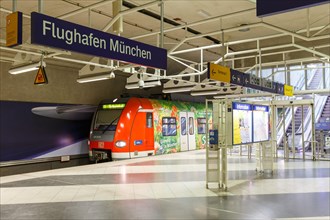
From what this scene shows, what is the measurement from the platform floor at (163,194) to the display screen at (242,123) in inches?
37.8

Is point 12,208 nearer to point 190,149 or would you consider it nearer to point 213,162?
point 213,162

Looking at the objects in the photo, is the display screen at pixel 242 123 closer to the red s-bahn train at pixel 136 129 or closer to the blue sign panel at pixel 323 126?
the red s-bahn train at pixel 136 129

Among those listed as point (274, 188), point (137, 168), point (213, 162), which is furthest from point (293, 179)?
point (137, 168)

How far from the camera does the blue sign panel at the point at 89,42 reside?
3293 mm

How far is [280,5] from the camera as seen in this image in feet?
7.68

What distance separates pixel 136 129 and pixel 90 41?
8.00 metres

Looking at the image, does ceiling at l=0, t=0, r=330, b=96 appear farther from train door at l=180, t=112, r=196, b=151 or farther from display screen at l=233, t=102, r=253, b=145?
train door at l=180, t=112, r=196, b=151

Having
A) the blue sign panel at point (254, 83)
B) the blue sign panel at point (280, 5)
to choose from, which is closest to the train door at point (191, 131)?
the blue sign panel at point (254, 83)

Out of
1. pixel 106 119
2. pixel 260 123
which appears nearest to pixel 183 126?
pixel 106 119

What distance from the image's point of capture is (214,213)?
4.99m

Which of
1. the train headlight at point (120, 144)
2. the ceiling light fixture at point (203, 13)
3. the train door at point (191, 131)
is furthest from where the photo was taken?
the train door at point (191, 131)

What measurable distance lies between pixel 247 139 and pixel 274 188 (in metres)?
1.38

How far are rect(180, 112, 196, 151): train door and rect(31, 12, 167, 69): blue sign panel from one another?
370 inches

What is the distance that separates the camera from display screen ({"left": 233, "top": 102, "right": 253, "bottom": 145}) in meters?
7.23
